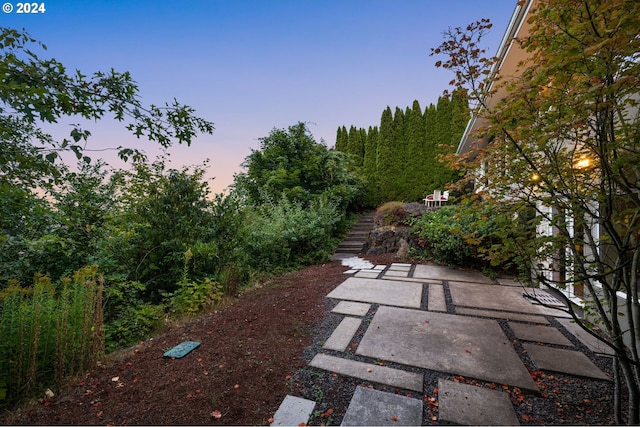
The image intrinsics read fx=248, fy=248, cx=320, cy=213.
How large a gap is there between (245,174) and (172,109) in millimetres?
7943

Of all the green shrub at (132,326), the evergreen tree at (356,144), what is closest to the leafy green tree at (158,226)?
the green shrub at (132,326)

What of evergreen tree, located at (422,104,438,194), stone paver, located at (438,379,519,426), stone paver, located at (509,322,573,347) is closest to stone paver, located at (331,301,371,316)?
stone paver, located at (438,379,519,426)

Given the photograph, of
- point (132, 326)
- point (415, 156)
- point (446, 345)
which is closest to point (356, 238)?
point (446, 345)

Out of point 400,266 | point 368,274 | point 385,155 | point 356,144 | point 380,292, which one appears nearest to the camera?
point 380,292

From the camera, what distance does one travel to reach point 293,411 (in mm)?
1555

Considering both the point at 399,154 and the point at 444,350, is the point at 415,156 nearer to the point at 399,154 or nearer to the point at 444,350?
the point at 399,154

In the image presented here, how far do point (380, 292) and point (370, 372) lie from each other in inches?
75.4

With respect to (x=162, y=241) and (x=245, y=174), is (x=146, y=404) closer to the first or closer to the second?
(x=162, y=241)

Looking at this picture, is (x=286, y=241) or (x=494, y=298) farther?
(x=286, y=241)

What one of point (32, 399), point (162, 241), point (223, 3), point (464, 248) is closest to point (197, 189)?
point (162, 241)

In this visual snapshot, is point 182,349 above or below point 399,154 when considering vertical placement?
below

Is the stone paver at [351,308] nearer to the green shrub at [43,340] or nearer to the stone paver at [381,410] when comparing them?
the stone paver at [381,410]

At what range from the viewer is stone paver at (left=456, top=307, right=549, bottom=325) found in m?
2.84

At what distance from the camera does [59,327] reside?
1901 mm
